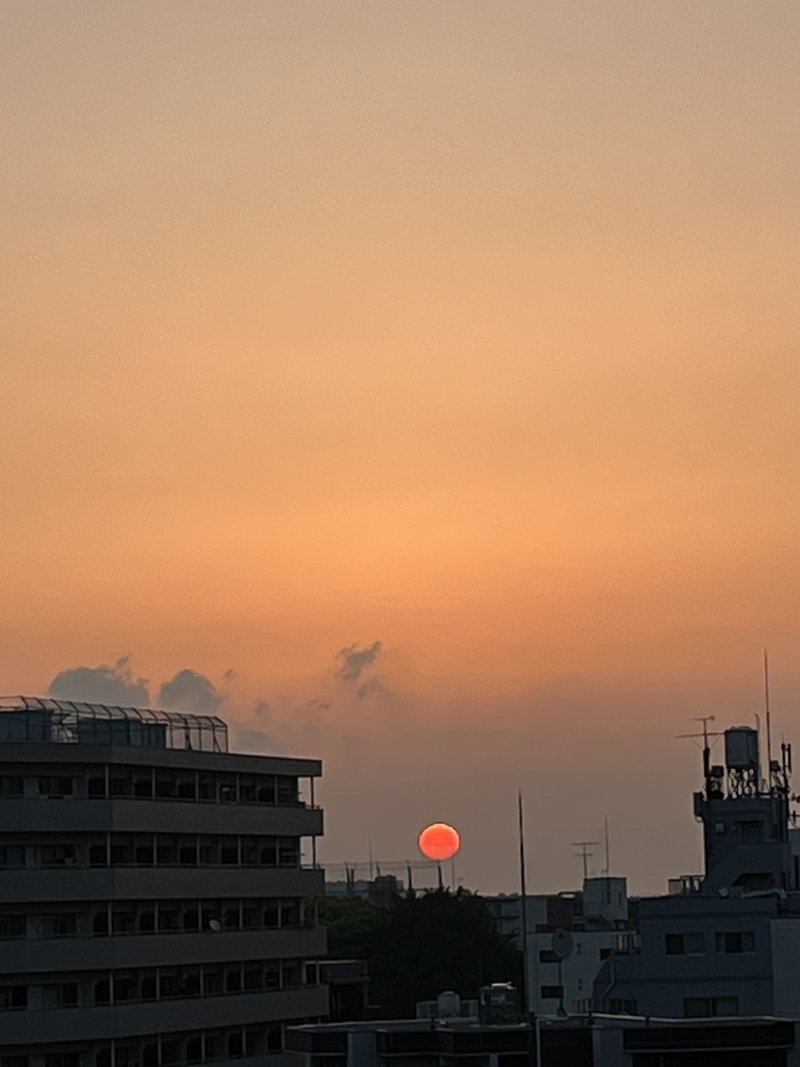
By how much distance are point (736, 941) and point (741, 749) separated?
1034 inches

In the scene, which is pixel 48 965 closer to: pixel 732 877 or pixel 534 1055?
pixel 732 877

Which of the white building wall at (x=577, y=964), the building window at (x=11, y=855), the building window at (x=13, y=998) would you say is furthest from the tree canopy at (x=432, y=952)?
the building window at (x=11, y=855)

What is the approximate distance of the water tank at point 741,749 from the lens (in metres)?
133

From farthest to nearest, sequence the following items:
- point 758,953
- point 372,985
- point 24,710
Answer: point 372,985 → point 24,710 → point 758,953

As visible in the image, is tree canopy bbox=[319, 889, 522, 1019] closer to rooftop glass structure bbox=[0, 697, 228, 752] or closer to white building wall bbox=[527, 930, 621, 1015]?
white building wall bbox=[527, 930, 621, 1015]

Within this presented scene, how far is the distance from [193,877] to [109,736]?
9138mm

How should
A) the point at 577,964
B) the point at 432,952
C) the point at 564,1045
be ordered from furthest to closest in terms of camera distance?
the point at 577,964 → the point at 432,952 → the point at 564,1045

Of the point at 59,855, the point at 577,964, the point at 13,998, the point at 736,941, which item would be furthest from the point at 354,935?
the point at 736,941

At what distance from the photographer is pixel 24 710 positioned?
380ft

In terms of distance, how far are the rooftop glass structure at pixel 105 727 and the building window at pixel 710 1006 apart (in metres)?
32.2

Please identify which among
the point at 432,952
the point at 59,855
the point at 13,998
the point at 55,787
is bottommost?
the point at 432,952

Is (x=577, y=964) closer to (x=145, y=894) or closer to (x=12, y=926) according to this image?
(x=145, y=894)

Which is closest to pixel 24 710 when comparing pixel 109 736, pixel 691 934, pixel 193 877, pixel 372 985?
pixel 109 736

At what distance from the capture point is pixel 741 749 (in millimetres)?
134500
